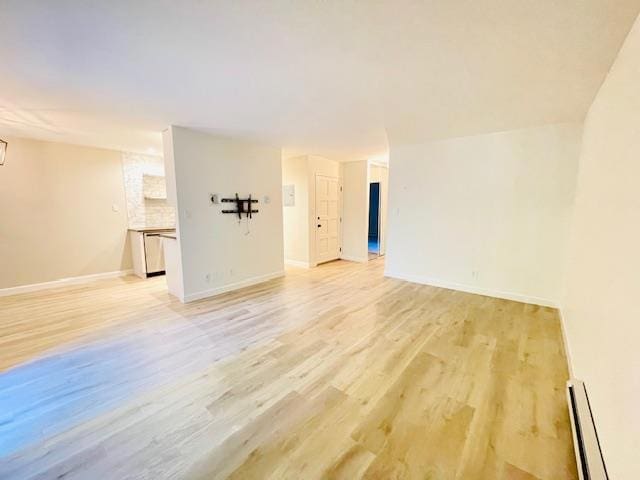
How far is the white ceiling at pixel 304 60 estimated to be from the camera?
140 centimetres

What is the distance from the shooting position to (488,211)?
Result: 12.9ft

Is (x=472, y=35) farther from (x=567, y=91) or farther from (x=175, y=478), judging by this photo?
(x=175, y=478)

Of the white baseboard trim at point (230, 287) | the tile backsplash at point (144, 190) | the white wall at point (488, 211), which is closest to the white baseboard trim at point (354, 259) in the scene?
the white wall at point (488, 211)

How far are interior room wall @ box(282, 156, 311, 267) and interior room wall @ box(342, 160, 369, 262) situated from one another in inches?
49.5

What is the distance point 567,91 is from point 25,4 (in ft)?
13.0

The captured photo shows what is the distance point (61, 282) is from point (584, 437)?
6.79 meters

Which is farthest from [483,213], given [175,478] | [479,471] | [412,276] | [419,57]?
[175,478]

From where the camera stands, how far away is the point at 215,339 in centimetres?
275

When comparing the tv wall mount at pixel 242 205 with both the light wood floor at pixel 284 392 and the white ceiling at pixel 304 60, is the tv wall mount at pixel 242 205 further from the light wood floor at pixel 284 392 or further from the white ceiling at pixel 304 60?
the light wood floor at pixel 284 392

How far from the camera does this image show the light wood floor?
1.44m

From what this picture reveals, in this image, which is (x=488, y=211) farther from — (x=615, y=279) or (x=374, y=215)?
(x=374, y=215)

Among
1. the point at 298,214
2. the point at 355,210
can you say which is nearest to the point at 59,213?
the point at 298,214

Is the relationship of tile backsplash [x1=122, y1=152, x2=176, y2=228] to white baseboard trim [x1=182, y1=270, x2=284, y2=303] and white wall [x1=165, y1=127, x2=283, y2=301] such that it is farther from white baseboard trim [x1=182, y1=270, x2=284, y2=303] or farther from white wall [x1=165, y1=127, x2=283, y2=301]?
white baseboard trim [x1=182, y1=270, x2=284, y2=303]

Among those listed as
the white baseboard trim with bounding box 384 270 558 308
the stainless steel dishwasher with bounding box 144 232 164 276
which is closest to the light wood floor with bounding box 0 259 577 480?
the white baseboard trim with bounding box 384 270 558 308
